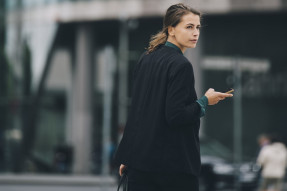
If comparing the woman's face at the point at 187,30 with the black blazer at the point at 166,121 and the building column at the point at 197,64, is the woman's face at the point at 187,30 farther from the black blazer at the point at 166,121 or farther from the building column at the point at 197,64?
the building column at the point at 197,64

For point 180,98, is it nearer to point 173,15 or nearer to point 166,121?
point 166,121

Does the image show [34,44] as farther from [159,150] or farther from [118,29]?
[159,150]

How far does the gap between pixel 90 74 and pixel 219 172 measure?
45.4ft

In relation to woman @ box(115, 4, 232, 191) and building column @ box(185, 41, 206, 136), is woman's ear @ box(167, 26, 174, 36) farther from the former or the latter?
building column @ box(185, 41, 206, 136)

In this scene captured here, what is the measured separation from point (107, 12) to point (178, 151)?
26.9 m

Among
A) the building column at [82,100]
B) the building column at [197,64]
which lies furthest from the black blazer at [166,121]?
the building column at [82,100]

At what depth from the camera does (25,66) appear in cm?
2916

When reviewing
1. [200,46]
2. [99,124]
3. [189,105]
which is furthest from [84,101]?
[189,105]

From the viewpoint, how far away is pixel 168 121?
318 cm

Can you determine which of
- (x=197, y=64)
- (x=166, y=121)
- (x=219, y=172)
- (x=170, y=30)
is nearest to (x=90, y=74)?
(x=197, y=64)

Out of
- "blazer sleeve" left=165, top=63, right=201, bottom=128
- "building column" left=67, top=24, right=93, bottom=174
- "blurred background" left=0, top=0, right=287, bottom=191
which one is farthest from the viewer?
"building column" left=67, top=24, right=93, bottom=174

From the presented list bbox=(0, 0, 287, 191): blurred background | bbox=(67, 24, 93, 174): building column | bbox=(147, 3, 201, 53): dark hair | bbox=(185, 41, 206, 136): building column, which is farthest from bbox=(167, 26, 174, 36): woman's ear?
bbox=(67, 24, 93, 174): building column

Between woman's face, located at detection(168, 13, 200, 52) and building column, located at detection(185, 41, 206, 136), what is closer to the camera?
woman's face, located at detection(168, 13, 200, 52)

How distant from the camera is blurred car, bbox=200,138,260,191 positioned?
59.9 ft
